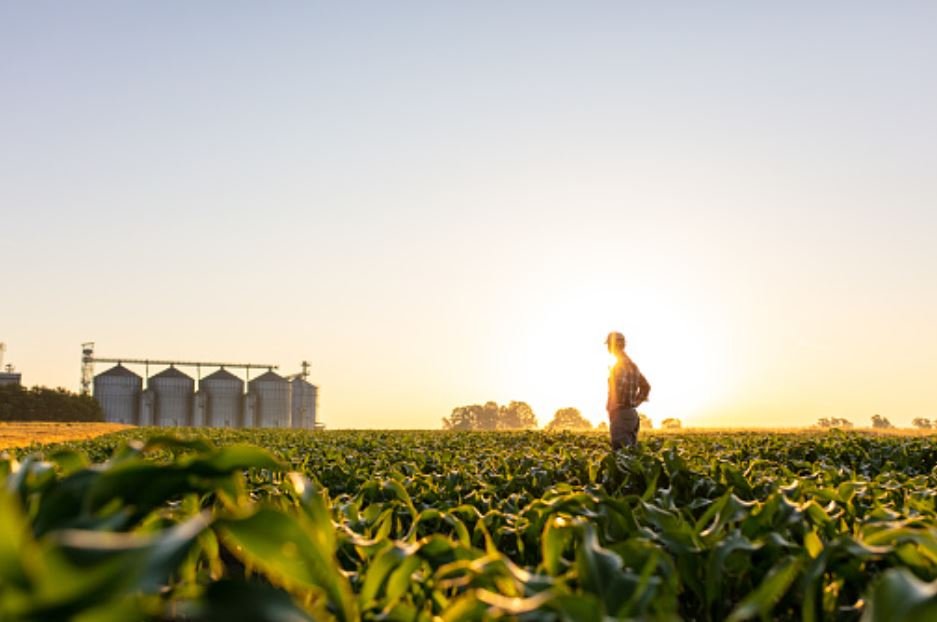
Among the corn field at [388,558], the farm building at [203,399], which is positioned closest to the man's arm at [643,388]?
the corn field at [388,558]

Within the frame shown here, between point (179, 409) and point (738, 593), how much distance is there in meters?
108

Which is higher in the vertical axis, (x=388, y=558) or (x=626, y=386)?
(x=626, y=386)

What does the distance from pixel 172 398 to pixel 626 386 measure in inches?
3855

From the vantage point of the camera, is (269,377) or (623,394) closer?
(623,394)

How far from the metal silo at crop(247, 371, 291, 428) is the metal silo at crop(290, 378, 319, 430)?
1840mm

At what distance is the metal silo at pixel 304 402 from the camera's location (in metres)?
112

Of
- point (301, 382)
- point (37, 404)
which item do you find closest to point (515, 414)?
point (301, 382)

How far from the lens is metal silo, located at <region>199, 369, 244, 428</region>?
106 meters

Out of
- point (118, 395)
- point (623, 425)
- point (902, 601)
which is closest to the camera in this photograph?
point (902, 601)

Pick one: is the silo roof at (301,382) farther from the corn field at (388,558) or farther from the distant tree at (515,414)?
the corn field at (388,558)

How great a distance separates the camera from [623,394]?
13219 millimetres

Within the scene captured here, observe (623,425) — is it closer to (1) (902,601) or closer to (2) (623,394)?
(2) (623,394)

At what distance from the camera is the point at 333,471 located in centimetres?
713

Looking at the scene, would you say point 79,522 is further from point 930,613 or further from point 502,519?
point 502,519
